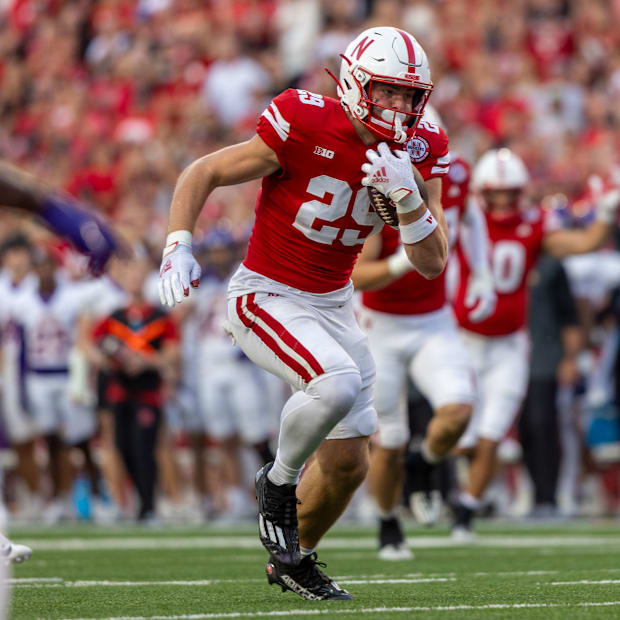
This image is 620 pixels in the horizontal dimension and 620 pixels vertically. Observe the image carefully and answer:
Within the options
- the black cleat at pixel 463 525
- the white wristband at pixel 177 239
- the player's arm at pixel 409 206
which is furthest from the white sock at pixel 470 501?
the white wristband at pixel 177 239

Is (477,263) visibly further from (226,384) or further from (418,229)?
(226,384)

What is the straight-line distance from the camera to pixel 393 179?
16.4 ft

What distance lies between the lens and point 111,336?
1167cm

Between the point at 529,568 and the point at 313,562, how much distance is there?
172 cm

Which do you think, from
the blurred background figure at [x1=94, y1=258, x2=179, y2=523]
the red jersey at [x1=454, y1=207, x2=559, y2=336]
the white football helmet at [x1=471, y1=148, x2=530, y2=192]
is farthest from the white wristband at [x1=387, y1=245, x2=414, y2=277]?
the blurred background figure at [x1=94, y1=258, x2=179, y2=523]

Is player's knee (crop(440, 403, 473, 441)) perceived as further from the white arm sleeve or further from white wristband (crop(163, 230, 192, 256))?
white wristband (crop(163, 230, 192, 256))

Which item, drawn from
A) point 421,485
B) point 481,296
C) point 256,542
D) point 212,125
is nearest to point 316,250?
point 481,296

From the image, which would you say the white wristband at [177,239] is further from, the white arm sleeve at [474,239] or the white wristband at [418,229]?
the white arm sleeve at [474,239]

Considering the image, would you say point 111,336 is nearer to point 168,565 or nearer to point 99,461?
point 99,461

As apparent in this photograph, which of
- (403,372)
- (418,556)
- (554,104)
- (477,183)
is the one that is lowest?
(418,556)

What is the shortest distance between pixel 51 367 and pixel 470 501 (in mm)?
4903

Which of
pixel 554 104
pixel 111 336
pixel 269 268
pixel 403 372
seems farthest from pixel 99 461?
pixel 269 268

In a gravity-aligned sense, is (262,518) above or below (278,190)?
below

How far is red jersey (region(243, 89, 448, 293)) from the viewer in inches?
204
